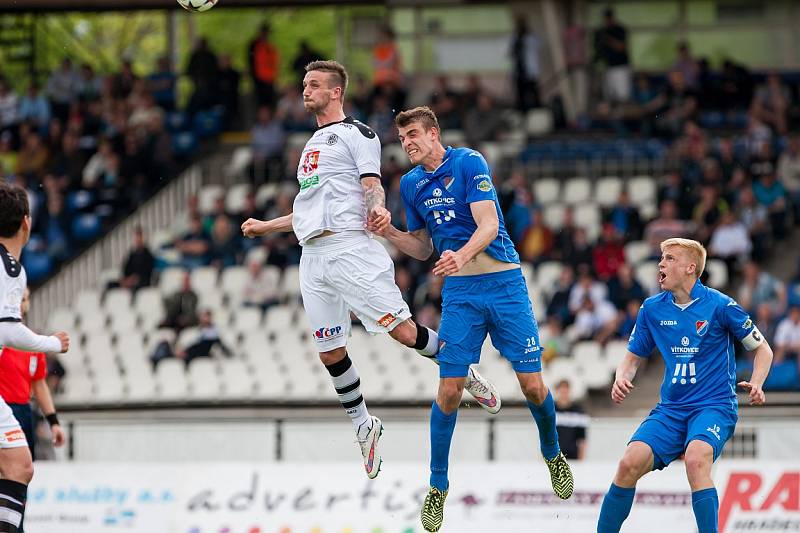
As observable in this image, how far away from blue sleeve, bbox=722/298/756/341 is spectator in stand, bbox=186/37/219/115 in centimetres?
1655

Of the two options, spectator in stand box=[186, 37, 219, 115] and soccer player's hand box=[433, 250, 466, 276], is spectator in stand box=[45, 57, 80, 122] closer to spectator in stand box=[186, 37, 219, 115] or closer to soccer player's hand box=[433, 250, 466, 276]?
spectator in stand box=[186, 37, 219, 115]

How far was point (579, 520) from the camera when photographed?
542 inches

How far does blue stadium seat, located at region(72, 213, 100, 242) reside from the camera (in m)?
22.8

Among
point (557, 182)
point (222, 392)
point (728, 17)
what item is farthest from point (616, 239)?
point (728, 17)

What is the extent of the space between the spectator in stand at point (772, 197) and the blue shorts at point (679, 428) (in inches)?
413

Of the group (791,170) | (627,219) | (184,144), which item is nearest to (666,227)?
(627,219)

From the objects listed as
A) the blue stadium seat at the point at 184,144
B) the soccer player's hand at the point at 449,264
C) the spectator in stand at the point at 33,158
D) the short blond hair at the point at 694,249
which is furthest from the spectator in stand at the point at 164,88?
the soccer player's hand at the point at 449,264

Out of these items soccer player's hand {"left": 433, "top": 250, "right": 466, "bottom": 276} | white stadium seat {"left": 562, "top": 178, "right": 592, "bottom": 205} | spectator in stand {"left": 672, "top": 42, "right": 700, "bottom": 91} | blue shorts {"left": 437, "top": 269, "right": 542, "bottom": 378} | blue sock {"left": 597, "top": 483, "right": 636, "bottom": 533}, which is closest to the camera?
soccer player's hand {"left": 433, "top": 250, "right": 466, "bottom": 276}

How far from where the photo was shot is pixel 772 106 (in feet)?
73.3

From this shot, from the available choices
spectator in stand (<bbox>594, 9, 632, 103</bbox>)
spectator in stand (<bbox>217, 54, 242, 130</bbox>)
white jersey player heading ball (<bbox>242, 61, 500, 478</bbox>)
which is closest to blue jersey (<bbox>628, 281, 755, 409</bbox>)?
white jersey player heading ball (<bbox>242, 61, 500, 478</bbox>)

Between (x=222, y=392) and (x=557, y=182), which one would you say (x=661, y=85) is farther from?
(x=222, y=392)

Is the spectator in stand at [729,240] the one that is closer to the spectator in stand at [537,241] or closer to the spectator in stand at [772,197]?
the spectator in stand at [772,197]

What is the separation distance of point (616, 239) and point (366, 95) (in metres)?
5.85

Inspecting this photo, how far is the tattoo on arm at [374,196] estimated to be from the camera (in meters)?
9.82
